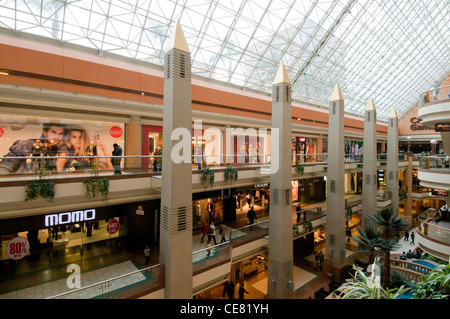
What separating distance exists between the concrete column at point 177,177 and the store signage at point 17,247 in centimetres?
544

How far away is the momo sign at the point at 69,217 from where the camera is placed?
977 centimetres

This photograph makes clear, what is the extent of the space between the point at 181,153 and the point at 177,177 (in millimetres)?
954

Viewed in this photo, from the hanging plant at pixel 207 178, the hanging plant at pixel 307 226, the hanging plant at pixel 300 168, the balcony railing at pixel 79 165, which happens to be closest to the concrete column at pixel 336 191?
the hanging plant at pixel 307 226

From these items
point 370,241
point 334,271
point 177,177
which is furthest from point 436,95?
point 177,177

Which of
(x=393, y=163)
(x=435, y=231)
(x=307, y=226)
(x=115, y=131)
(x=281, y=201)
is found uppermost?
(x=115, y=131)

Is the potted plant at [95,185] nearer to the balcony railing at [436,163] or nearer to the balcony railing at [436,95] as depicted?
the balcony railing at [436,95]

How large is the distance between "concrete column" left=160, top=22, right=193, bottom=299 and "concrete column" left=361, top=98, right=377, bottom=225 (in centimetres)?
2042

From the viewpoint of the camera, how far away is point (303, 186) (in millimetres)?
27297

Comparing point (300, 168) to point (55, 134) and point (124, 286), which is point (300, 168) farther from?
point (55, 134)

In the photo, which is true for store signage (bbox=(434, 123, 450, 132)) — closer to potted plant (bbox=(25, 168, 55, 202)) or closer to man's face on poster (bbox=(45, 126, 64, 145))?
potted plant (bbox=(25, 168, 55, 202))

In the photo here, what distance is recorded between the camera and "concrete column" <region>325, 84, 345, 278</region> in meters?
19.0

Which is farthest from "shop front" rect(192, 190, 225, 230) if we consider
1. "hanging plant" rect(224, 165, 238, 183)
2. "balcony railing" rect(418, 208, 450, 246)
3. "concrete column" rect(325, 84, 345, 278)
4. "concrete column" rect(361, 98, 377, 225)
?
"concrete column" rect(361, 98, 377, 225)

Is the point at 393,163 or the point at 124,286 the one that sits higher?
the point at 393,163

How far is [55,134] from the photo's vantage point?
14227 mm
